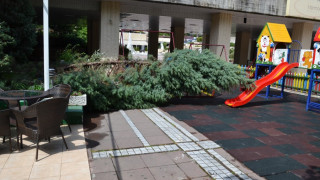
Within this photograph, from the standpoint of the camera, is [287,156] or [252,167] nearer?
[252,167]

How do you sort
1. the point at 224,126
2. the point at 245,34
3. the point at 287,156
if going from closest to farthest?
the point at 287,156
the point at 224,126
the point at 245,34

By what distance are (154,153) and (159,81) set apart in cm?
355

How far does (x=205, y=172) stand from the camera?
13.3 ft

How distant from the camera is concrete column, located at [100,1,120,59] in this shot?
1251 centimetres

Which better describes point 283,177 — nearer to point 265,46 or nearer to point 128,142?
point 128,142

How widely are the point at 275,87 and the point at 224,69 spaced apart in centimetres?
691

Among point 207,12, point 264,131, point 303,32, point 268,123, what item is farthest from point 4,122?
point 303,32

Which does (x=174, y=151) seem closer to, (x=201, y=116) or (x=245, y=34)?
(x=201, y=116)

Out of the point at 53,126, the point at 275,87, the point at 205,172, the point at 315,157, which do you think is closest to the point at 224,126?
the point at 315,157

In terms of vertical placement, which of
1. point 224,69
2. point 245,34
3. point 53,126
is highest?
point 245,34

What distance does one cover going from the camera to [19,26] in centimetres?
868


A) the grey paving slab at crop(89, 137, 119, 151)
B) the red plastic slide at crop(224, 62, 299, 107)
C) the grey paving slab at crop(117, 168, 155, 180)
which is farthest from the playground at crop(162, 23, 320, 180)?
the grey paving slab at crop(89, 137, 119, 151)

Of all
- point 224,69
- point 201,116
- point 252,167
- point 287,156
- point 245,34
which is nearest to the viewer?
point 252,167

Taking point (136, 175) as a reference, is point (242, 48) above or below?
above
